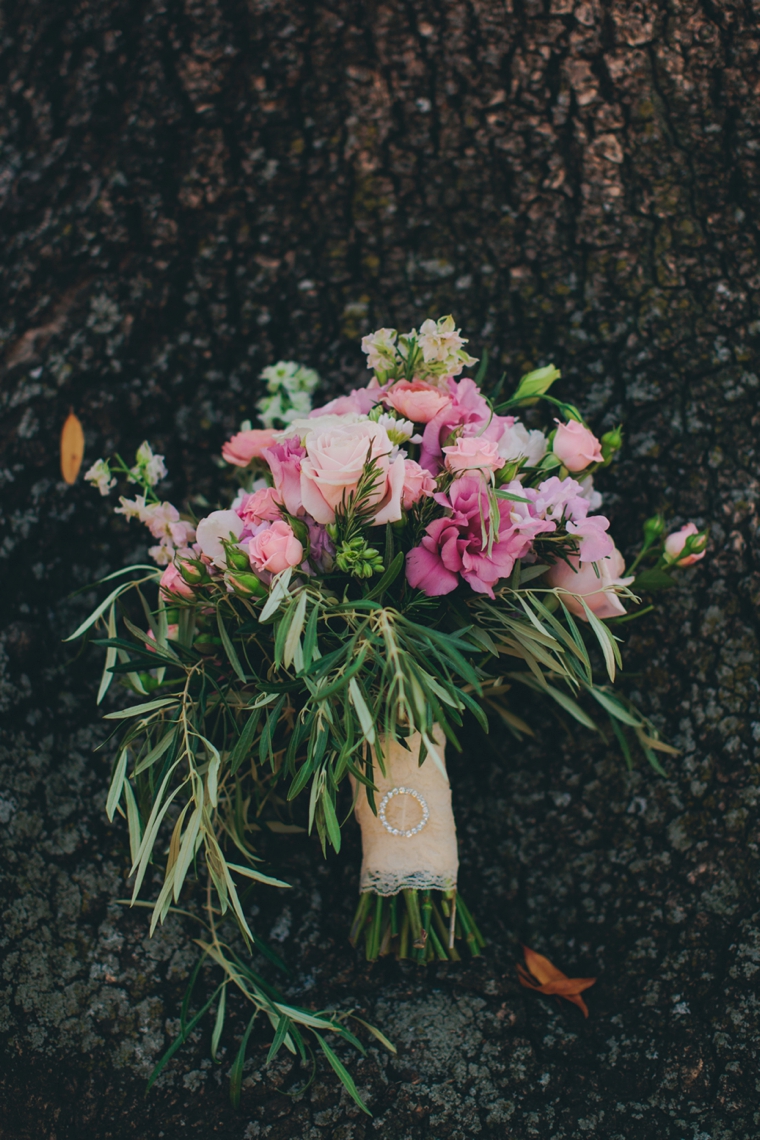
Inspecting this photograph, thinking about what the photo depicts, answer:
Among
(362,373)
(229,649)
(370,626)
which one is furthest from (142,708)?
(362,373)

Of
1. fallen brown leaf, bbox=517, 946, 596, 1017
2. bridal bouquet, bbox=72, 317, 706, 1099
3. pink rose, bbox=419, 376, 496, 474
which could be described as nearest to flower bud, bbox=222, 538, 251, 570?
bridal bouquet, bbox=72, 317, 706, 1099

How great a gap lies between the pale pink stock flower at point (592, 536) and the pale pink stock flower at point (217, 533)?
1.68 ft

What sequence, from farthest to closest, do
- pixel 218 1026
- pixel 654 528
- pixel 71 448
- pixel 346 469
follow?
pixel 71 448, pixel 654 528, pixel 218 1026, pixel 346 469

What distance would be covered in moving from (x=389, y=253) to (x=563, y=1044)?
1552 mm

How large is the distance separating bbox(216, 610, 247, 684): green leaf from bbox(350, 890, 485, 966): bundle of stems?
0.47 metres

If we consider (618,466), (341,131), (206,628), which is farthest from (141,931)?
(341,131)

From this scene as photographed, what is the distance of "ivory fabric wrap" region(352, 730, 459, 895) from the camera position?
3.95 ft

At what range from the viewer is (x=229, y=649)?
111 centimetres

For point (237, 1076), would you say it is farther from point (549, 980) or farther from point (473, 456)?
point (473, 456)

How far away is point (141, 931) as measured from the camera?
1.30 m

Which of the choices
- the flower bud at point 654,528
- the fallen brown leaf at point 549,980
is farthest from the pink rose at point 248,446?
the fallen brown leaf at point 549,980

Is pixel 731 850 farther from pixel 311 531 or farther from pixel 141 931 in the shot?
pixel 141 931

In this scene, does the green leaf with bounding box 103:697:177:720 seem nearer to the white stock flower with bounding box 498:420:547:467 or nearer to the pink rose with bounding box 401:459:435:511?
the pink rose with bounding box 401:459:435:511

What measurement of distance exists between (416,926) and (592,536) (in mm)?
701
